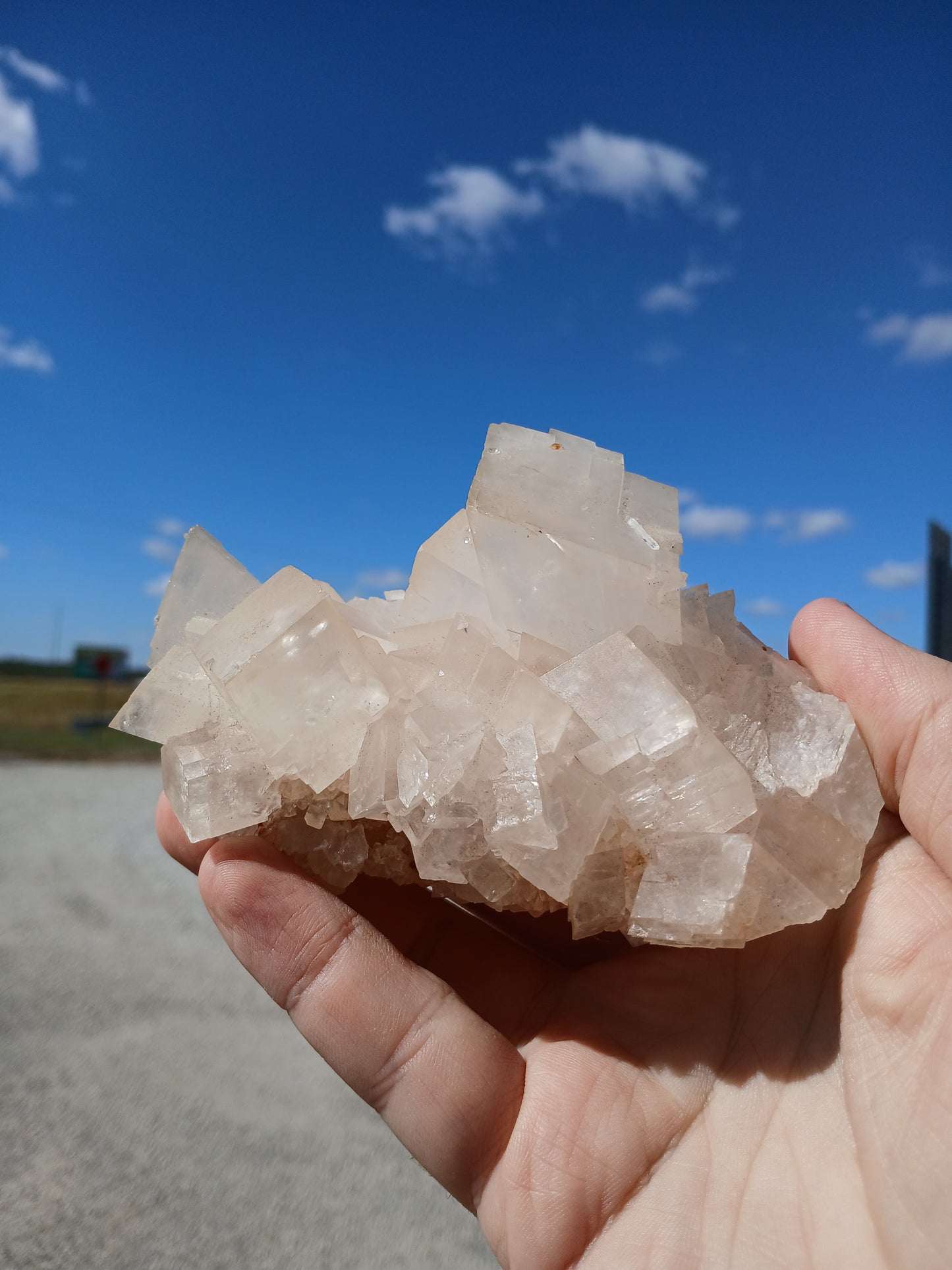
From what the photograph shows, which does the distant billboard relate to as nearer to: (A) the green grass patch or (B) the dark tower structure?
(A) the green grass patch

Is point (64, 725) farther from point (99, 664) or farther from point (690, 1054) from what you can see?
point (690, 1054)

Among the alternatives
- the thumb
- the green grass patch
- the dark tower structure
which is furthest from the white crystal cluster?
the dark tower structure

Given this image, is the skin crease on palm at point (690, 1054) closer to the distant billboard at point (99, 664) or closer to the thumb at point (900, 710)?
the thumb at point (900, 710)

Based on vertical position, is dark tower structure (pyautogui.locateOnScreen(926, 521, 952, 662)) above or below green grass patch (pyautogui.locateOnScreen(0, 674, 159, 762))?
above

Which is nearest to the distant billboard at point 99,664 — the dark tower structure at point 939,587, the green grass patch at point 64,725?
the green grass patch at point 64,725

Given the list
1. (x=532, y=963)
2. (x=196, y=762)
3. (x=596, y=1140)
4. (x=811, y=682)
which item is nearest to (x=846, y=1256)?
(x=596, y=1140)

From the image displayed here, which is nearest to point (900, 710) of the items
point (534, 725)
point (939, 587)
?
point (534, 725)

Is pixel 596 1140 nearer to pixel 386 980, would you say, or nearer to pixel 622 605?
pixel 386 980

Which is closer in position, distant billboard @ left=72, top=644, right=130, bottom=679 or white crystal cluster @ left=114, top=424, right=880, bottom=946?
white crystal cluster @ left=114, top=424, right=880, bottom=946
